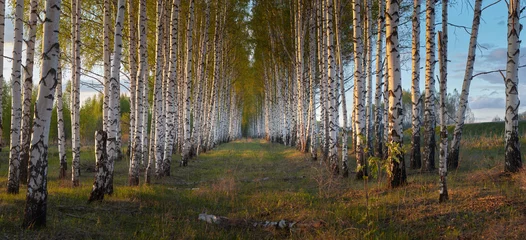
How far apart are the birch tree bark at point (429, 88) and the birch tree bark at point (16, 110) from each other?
36.3 ft

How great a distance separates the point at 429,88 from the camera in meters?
12.0

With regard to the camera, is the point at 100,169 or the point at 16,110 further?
the point at 16,110

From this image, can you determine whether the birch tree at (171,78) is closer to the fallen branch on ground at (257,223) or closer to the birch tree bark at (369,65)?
the birch tree bark at (369,65)

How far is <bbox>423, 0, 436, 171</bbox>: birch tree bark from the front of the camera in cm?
1186

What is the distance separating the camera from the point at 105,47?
1163 centimetres

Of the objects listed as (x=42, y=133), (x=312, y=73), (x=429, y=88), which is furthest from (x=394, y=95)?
(x=312, y=73)

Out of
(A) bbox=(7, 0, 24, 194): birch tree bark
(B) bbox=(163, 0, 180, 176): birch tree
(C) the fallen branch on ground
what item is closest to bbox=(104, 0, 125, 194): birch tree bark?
(A) bbox=(7, 0, 24, 194): birch tree bark

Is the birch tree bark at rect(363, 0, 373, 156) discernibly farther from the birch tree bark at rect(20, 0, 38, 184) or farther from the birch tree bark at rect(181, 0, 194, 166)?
the birch tree bark at rect(20, 0, 38, 184)

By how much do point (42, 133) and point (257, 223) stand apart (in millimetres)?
3927

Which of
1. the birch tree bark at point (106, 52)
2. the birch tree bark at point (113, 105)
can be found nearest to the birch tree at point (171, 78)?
the birch tree bark at point (106, 52)

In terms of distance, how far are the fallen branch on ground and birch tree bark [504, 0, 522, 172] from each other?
226 inches

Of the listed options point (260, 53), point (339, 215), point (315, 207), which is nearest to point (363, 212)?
point (339, 215)

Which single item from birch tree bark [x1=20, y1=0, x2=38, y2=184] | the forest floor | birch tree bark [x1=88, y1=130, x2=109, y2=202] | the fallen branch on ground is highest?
birch tree bark [x1=20, y1=0, x2=38, y2=184]

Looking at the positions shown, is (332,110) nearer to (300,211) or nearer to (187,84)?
(300,211)
